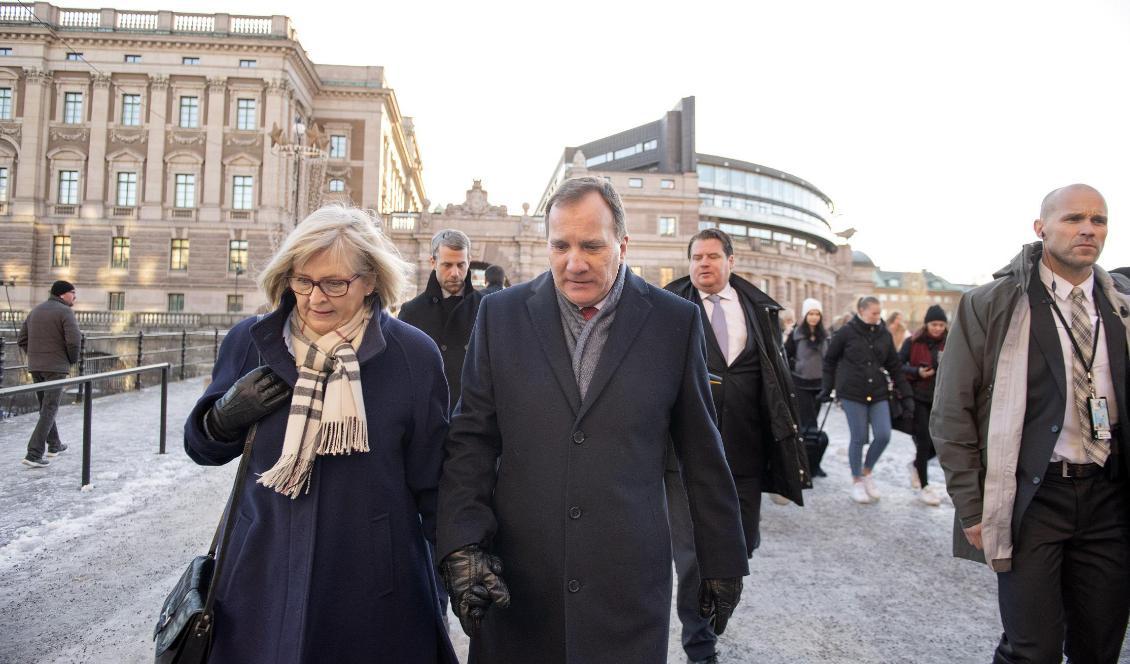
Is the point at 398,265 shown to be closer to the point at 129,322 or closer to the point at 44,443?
the point at 44,443

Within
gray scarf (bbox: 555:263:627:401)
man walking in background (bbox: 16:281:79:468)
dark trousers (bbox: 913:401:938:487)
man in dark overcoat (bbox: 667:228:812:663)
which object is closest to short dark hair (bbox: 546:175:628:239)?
gray scarf (bbox: 555:263:627:401)

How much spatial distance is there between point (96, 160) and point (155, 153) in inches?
131

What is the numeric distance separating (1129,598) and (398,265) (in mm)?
3169

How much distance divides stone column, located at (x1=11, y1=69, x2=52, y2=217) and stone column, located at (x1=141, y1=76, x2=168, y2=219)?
5.41 meters

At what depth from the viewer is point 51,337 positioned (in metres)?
7.82

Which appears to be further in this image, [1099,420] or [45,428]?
[45,428]

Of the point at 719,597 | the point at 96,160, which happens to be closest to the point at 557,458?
the point at 719,597

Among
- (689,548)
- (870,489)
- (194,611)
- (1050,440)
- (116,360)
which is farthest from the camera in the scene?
(116,360)

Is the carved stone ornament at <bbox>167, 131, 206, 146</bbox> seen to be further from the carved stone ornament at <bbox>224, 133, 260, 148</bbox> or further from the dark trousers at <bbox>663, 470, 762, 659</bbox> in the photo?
the dark trousers at <bbox>663, 470, 762, 659</bbox>

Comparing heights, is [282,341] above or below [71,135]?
below

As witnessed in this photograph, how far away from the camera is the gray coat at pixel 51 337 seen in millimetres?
7750

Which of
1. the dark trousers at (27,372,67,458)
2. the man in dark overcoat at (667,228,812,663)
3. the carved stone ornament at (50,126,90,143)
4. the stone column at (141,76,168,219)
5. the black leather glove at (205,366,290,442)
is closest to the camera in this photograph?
the black leather glove at (205,366,290,442)

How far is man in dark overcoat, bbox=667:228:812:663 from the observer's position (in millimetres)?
3645

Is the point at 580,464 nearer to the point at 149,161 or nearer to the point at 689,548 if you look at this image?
the point at 689,548
